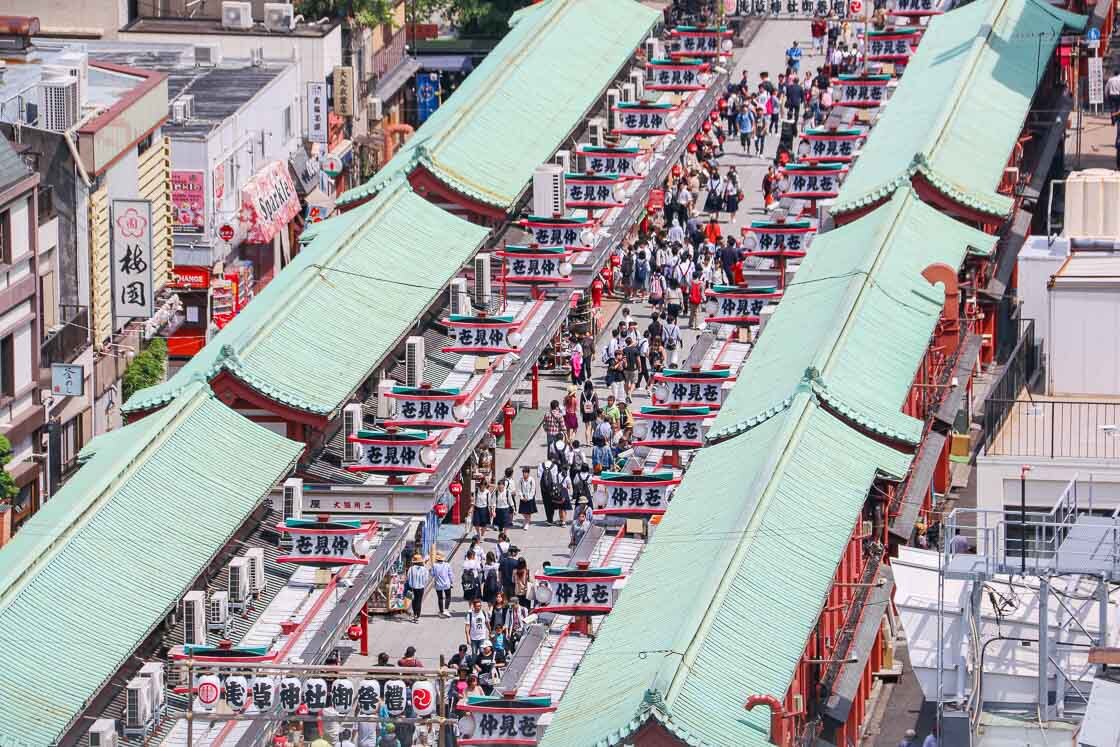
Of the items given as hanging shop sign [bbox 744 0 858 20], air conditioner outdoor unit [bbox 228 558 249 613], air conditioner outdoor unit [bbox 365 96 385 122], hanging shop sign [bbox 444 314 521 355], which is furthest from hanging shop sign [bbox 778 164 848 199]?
air conditioner outdoor unit [bbox 228 558 249 613]

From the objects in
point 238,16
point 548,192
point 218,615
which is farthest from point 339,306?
point 238,16

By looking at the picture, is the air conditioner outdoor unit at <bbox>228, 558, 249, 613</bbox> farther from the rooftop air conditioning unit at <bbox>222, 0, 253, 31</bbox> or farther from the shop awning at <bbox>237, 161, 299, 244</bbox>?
the rooftop air conditioning unit at <bbox>222, 0, 253, 31</bbox>

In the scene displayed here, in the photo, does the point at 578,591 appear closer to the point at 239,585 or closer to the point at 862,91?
the point at 239,585

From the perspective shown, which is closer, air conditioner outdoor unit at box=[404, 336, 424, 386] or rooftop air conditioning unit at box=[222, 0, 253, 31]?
air conditioner outdoor unit at box=[404, 336, 424, 386]

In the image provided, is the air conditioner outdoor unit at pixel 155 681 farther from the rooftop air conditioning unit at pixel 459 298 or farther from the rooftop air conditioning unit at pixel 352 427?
the rooftop air conditioning unit at pixel 459 298

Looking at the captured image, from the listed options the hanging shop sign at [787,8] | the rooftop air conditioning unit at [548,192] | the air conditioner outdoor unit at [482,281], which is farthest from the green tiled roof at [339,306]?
the hanging shop sign at [787,8]

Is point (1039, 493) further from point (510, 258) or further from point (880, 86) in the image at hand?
point (880, 86)
